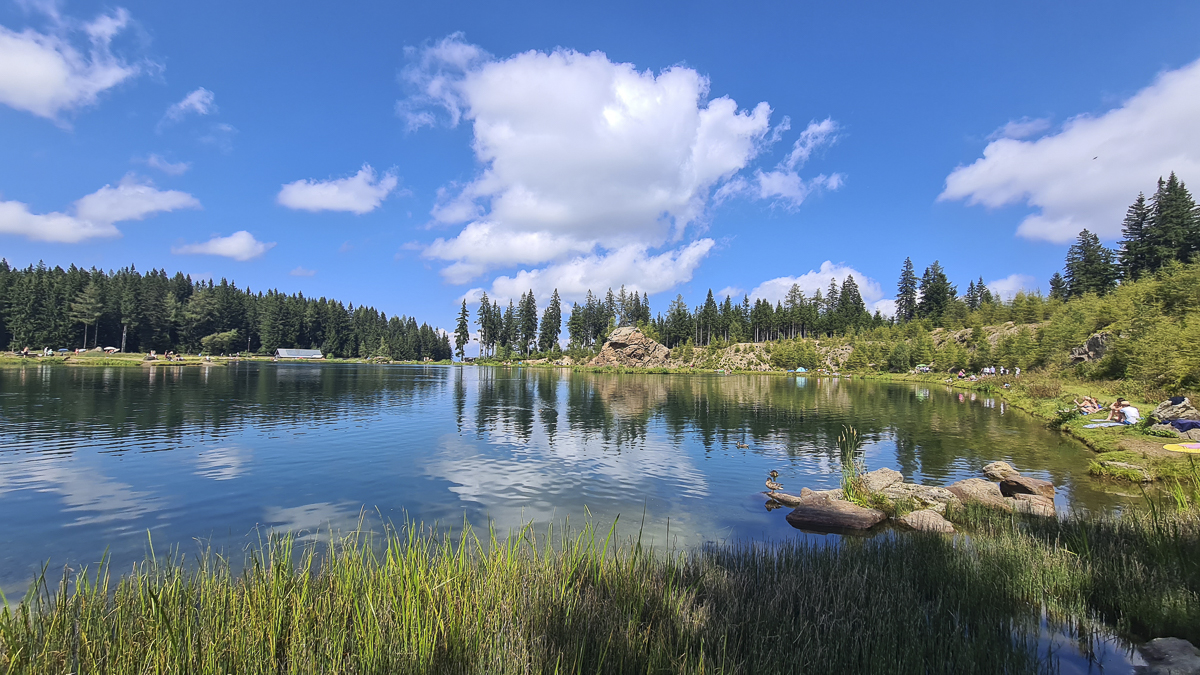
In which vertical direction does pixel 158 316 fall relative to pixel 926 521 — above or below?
above

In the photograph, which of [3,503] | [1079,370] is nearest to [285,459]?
[3,503]

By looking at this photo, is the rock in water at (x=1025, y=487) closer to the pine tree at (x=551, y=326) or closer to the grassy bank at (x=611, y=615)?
the grassy bank at (x=611, y=615)

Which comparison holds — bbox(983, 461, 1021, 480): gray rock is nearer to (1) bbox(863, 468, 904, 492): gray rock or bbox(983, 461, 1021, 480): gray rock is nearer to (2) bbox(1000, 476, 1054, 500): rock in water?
(2) bbox(1000, 476, 1054, 500): rock in water

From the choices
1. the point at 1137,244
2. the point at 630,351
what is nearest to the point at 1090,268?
the point at 1137,244

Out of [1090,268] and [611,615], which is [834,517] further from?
[1090,268]

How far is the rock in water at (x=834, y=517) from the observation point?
1549cm

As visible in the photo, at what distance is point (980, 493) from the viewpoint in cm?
1738

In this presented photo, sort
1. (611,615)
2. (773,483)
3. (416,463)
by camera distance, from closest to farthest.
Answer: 1. (611,615)
2. (773,483)
3. (416,463)

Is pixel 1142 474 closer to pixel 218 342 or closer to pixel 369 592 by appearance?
A: pixel 369 592

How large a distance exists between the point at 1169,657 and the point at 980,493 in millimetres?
12499

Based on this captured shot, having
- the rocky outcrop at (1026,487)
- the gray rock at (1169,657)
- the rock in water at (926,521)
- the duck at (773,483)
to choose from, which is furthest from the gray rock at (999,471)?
the gray rock at (1169,657)

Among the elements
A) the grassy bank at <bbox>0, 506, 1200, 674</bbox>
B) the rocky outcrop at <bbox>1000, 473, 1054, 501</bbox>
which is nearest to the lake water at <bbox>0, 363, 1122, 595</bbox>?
the rocky outcrop at <bbox>1000, 473, 1054, 501</bbox>

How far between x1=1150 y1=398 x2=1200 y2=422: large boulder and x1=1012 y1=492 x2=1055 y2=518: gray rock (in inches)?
567

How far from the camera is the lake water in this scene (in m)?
15.3
